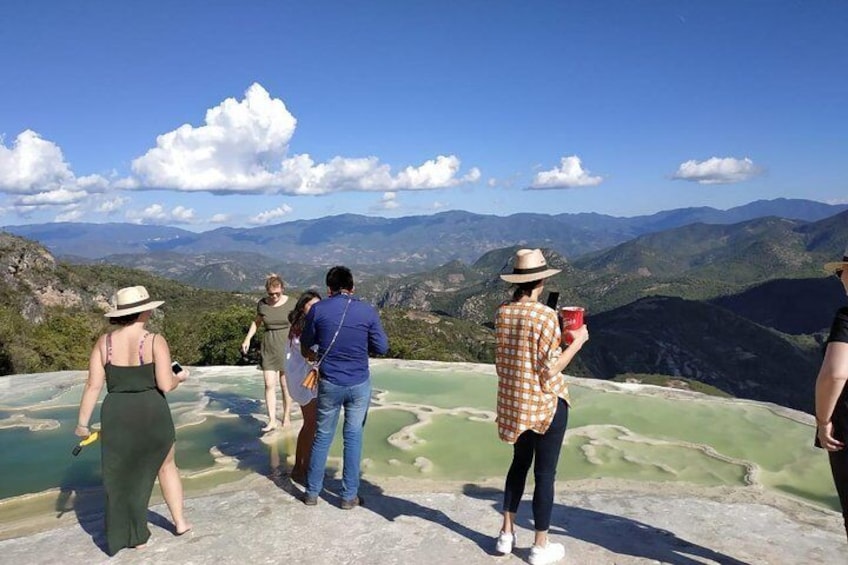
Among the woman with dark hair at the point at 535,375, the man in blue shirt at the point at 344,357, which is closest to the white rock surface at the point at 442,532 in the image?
the man in blue shirt at the point at 344,357

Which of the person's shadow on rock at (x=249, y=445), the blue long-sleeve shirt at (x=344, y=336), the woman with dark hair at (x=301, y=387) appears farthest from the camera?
the person's shadow on rock at (x=249, y=445)

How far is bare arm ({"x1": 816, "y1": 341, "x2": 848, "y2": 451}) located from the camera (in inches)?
117

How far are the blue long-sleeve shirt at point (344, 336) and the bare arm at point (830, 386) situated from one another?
2.93 m

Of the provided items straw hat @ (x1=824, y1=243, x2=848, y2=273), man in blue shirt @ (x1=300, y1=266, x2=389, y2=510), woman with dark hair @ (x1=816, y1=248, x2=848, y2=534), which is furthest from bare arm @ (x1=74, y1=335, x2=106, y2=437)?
straw hat @ (x1=824, y1=243, x2=848, y2=273)

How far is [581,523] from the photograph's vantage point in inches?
189

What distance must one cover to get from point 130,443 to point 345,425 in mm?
1635

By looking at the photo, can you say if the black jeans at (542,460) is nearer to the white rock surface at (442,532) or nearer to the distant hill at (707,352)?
the white rock surface at (442,532)

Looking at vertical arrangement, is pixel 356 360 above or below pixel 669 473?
above

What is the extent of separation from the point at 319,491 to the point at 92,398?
2.05 m

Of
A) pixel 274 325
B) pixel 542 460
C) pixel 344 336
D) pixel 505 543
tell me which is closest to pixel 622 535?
pixel 505 543

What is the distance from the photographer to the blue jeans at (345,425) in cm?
488

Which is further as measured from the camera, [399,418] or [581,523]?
[399,418]

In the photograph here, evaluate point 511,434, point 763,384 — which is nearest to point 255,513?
point 511,434

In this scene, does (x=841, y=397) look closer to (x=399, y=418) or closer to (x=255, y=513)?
(x=255, y=513)
